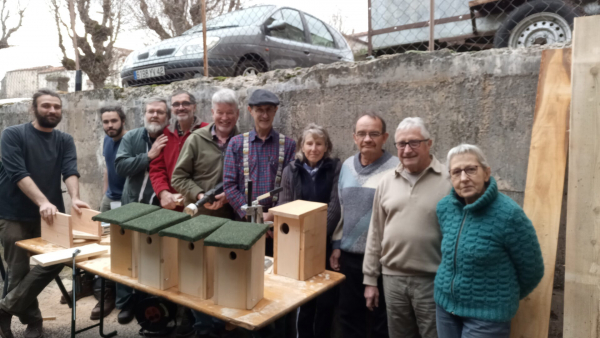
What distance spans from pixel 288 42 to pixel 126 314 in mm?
3371

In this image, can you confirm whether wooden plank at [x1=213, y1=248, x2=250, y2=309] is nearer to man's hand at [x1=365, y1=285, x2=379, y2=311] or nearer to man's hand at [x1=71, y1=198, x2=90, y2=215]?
man's hand at [x1=365, y1=285, x2=379, y2=311]

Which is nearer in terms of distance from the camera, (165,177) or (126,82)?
(165,177)

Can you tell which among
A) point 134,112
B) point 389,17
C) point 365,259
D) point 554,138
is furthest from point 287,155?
point 134,112

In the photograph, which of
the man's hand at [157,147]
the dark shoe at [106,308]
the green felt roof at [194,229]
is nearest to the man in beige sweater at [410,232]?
the green felt roof at [194,229]

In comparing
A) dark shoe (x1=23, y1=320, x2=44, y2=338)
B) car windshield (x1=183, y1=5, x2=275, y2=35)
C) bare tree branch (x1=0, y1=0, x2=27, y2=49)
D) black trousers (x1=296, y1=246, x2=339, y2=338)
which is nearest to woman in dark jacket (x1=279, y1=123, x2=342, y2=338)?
black trousers (x1=296, y1=246, x2=339, y2=338)

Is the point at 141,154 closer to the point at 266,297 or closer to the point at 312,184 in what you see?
the point at 312,184

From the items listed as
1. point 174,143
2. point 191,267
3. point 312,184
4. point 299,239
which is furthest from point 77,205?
point 299,239

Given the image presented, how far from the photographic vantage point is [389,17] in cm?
431

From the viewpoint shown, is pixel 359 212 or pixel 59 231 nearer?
pixel 359 212

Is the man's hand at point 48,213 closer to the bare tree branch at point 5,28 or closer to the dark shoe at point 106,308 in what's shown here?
the dark shoe at point 106,308

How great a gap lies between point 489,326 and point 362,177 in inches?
42.9

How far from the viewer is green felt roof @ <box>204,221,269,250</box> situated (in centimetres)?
205

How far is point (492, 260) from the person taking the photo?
198 centimetres

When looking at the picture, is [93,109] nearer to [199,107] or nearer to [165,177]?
[199,107]
